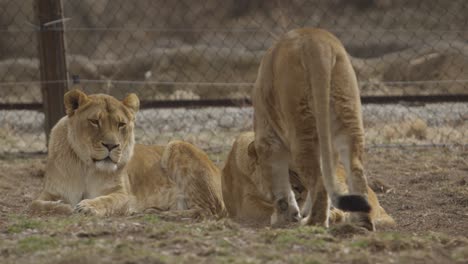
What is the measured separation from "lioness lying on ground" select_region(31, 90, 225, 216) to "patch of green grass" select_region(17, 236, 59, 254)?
3.75ft

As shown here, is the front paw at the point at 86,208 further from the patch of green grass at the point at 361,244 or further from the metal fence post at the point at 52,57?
the metal fence post at the point at 52,57

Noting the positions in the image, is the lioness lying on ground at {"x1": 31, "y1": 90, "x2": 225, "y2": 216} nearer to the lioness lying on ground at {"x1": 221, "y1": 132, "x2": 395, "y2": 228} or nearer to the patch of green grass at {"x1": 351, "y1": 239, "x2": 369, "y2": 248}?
the lioness lying on ground at {"x1": 221, "y1": 132, "x2": 395, "y2": 228}

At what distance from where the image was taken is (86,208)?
5.68 m

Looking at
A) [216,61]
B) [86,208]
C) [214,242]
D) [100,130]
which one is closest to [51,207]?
[86,208]

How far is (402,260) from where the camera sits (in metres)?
4.14

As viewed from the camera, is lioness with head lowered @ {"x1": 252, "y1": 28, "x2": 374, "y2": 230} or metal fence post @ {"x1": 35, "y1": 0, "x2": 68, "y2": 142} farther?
metal fence post @ {"x1": 35, "y1": 0, "x2": 68, "y2": 142}

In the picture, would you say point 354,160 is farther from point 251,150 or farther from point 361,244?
point 251,150

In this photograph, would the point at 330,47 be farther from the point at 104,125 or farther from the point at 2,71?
the point at 2,71

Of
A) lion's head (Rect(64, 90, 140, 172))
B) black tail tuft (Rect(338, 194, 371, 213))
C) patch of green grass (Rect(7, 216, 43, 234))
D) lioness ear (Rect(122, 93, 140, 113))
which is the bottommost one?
patch of green grass (Rect(7, 216, 43, 234))

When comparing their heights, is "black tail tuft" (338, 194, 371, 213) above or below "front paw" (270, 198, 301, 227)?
above

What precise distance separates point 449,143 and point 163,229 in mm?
5092

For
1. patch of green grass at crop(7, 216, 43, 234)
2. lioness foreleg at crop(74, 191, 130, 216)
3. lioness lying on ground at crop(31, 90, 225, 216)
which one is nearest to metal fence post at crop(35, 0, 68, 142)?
lioness lying on ground at crop(31, 90, 225, 216)

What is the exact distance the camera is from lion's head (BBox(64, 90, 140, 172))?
19.4ft

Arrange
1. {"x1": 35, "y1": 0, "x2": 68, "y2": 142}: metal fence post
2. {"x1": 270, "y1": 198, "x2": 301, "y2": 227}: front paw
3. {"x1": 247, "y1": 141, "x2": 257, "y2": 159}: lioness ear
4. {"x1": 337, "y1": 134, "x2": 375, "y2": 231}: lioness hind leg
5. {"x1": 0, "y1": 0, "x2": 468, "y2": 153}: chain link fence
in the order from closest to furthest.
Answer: {"x1": 337, "y1": 134, "x2": 375, "y2": 231}: lioness hind leg → {"x1": 270, "y1": 198, "x2": 301, "y2": 227}: front paw → {"x1": 247, "y1": 141, "x2": 257, "y2": 159}: lioness ear → {"x1": 35, "y1": 0, "x2": 68, "y2": 142}: metal fence post → {"x1": 0, "y1": 0, "x2": 468, "y2": 153}: chain link fence
